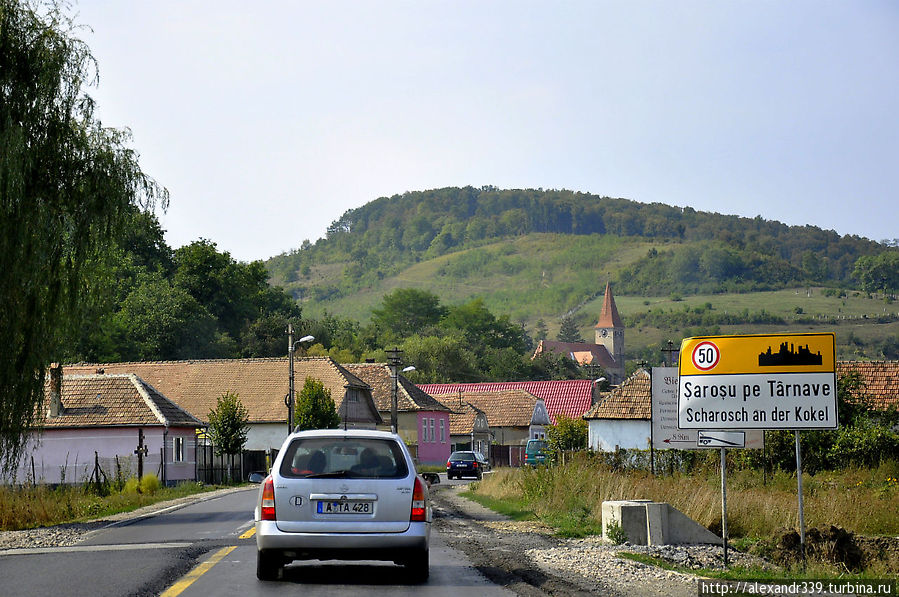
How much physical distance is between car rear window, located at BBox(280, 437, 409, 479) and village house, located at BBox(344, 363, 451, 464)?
211 feet

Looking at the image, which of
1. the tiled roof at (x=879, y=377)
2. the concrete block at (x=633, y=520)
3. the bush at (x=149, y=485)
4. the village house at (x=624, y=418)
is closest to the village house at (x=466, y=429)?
the village house at (x=624, y=418)

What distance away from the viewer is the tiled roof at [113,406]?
49.7 metres

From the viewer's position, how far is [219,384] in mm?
67688

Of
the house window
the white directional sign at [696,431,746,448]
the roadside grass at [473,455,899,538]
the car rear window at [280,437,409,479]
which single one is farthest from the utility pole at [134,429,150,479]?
the car rear window at [280,437,409,479]

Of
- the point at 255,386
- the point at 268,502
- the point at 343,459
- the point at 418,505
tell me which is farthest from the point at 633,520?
the point at 255,386

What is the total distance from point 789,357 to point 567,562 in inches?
155

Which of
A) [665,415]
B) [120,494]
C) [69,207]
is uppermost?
[69,207]

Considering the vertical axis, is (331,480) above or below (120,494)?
above

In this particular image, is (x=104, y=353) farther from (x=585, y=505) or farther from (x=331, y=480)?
(x=331, y=480)

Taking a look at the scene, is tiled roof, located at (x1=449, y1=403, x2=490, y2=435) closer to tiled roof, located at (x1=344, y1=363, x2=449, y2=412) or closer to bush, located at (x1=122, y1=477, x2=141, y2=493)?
tiled roof, located at (x1=344, y1=363, x2=449, y2=412)

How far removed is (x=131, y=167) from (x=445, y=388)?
7969 centimetres

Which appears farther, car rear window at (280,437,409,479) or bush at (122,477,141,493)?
bush at (122,477,141,493)

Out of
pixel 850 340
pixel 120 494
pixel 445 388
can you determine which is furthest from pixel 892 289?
pixel 120 494

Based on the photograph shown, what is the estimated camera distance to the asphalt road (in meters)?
11.6
